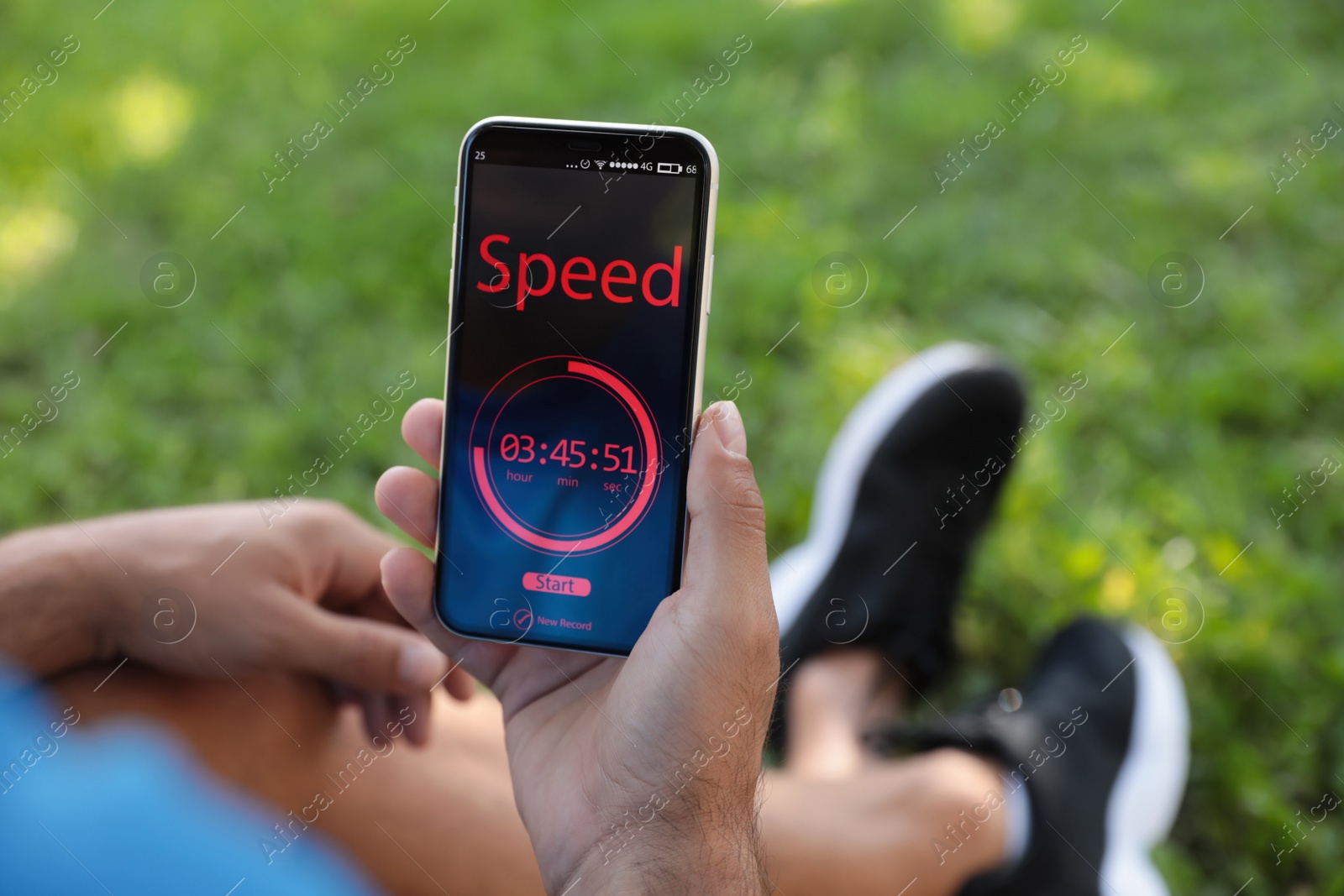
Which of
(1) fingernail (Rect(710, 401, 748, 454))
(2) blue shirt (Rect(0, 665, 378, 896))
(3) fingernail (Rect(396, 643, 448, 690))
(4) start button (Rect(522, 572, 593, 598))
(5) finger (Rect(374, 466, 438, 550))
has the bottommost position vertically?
(3) fingernail (Rect(396, 643, 448, 690))

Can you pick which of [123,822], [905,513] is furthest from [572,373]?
[905,513]

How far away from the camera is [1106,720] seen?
154cm

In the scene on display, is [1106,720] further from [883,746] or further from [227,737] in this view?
[227,737]

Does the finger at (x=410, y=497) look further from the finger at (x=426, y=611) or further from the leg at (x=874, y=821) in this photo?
the leg at (x=874, y=821)

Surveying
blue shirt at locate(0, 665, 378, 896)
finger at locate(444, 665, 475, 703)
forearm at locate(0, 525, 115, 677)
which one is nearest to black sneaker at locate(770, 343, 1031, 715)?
finger at locate(444, 665, 475, 703)

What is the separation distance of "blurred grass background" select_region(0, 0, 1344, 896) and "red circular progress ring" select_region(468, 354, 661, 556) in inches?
27.4

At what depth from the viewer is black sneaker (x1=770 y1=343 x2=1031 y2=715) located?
1.64 meters

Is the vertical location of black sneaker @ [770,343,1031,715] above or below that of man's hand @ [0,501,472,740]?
below

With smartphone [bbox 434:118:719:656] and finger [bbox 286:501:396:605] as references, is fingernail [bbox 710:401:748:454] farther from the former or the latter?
finger [bbox 286:501:396:605]

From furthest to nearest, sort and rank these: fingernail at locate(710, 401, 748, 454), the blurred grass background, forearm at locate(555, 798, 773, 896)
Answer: the blurred grass background, fingernail at locate(710, 401, 748, 454), forearm at locate(555, 798, 773, 896)

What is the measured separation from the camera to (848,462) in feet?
5.56

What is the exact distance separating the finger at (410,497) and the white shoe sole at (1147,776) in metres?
1.10

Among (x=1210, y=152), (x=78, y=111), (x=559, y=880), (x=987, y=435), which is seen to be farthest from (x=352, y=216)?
(x=1210, y=152)

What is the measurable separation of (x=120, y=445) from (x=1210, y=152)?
2.35 metres
